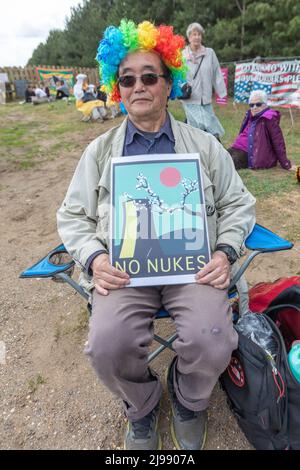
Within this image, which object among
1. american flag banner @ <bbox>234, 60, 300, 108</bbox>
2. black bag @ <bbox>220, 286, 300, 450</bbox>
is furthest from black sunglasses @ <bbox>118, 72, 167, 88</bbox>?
american flag banner @ <bbox>234, 60, 300, 108</bbox>

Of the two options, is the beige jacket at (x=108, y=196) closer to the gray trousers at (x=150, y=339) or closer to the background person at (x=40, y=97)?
the gray trousers at (x=150, y=339)

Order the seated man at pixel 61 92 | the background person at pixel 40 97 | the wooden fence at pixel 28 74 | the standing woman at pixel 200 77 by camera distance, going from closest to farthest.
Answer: the standing woman at pixel 200 77 → the background person at pixel 40 97 → the seated man at pixel 61 92 → the wooden fence at pixel 28 74

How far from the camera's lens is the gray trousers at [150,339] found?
1409 millimetres

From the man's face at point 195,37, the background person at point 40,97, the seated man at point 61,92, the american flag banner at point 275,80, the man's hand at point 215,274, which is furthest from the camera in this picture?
the seated man at point 61,92

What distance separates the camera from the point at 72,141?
321 inches

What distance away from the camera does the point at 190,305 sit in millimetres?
1489

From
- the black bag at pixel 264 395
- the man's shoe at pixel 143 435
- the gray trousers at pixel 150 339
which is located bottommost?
the man's shoe at pixel 143 435

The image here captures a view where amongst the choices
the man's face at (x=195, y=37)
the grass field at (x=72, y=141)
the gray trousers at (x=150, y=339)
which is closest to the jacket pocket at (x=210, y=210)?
the gray trousers at (x=150, y=339)

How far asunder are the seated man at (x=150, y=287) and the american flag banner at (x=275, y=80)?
7.54 metres

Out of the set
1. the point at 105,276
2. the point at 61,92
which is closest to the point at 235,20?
the point at 61,92

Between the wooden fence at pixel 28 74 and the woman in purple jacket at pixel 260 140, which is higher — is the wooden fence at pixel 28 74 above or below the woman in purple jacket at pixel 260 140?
above

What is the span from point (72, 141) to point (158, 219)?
7.25 meters

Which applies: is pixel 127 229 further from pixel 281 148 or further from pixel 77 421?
pixel 281 148

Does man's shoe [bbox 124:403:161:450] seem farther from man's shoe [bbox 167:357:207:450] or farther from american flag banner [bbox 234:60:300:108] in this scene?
american flag banner [bbox 234:60:300:108]
